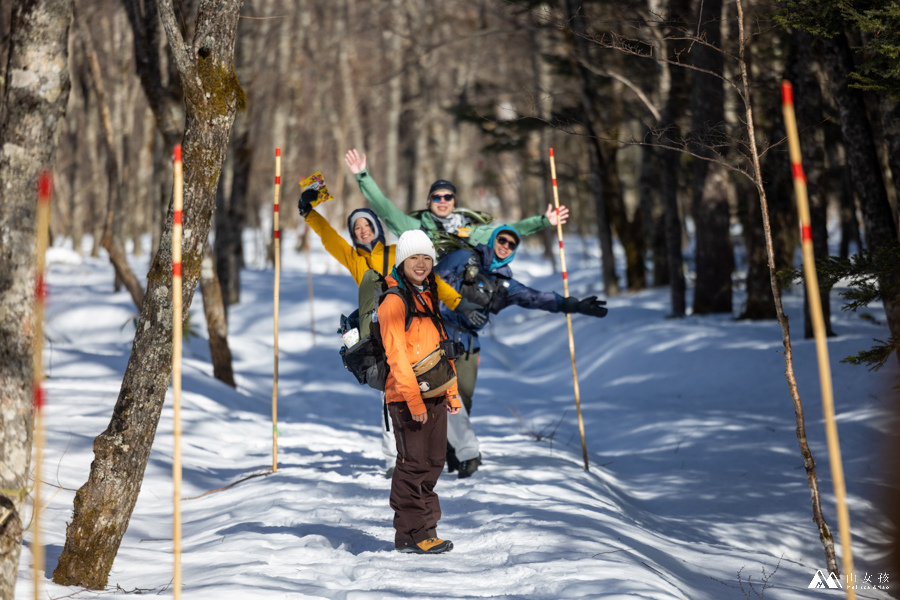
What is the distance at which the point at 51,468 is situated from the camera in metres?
5.70

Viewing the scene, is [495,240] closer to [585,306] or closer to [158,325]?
[585,306]

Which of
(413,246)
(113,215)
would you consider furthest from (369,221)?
(113,215)

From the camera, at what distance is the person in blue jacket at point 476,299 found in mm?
5945

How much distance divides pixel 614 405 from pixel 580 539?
5759 millimetres

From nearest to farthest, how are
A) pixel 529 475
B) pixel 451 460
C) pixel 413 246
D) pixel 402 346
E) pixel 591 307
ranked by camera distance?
1. pixel 402 346
2. pixel 413 246
3. pixel 591 307
4. pixel 529 475
5. pixel 451 460

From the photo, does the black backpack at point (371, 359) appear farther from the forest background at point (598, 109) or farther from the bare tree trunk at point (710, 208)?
the bare tree trunk at point (710, 208)

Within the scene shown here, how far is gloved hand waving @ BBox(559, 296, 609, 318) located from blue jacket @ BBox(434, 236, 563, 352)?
65 mm

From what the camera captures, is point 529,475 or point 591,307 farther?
point 529,475

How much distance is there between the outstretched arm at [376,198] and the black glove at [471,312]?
763mm

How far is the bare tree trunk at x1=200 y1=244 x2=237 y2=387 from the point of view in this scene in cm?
947

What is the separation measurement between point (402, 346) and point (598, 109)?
40.9ft

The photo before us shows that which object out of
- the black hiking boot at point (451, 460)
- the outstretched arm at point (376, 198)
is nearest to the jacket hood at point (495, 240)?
the outstretched arm at point (376, 198)

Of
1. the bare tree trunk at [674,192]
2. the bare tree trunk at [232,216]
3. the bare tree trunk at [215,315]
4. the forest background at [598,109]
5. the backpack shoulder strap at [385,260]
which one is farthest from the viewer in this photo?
the bare tree trunk at [674,192]

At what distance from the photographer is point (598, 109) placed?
51.4 feet
